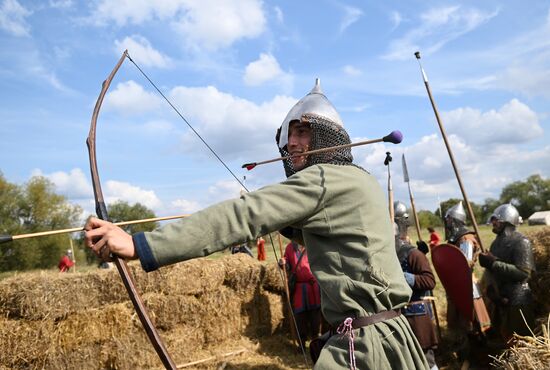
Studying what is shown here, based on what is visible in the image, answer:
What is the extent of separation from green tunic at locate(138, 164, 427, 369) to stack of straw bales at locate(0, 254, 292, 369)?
5.38 metres

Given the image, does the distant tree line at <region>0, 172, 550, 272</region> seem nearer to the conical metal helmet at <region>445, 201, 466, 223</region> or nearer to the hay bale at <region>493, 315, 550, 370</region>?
the conical metal helmet at <region>445, 201, 466, 223</region>

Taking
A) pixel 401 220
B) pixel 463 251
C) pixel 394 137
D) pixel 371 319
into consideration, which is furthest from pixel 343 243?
pixel 463 251

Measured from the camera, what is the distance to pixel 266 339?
7801 mm

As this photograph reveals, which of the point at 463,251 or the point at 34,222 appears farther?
the point at 34,222

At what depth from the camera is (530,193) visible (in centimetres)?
6097

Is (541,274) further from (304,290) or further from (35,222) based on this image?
(35,222)

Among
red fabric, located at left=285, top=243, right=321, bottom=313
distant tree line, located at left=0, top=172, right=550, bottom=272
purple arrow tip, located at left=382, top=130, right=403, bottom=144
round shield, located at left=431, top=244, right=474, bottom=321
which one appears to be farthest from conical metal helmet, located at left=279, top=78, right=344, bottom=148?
distant tree line, located at left=0, top=172, right=550, bottom=272

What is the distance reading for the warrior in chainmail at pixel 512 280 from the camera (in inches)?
225

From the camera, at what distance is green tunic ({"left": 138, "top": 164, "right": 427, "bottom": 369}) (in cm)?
165

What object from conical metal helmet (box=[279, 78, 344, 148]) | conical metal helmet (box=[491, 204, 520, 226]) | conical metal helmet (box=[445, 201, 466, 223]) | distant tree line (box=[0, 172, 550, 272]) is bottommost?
conical metal helmet (box=[491, 204, 520, 226])

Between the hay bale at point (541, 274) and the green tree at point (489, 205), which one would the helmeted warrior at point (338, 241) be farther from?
the green tree at point (489, 205)

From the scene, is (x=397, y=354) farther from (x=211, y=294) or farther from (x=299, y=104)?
(x=211, y=294)

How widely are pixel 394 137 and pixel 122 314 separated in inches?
219

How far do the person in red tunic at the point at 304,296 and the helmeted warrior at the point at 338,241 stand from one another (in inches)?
206
